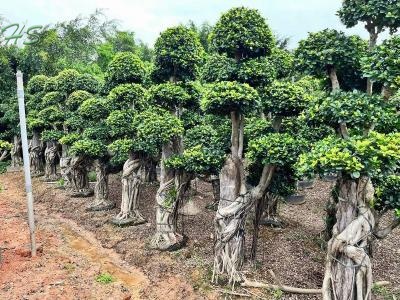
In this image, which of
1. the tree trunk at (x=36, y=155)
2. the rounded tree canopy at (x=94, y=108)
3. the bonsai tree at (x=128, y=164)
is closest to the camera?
A: the bonsai tree at (x=128, y=164)

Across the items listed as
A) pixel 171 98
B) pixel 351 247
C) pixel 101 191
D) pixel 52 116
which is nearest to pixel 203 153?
pixel 171 98

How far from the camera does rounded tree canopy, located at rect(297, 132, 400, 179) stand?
4.79m

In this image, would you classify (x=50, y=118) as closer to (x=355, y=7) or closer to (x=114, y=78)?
(x=114, y=78)

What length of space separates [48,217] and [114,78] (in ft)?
15.1

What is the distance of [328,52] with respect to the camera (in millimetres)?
6125

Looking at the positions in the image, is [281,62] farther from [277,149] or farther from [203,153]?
[277,149]

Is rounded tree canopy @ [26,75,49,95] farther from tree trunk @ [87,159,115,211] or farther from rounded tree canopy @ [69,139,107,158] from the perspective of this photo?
tree trunk @ [87,159,115,211]

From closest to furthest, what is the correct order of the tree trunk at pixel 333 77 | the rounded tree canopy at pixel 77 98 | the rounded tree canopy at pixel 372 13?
the rounded tree canopy at pixel 372 13
the tree trunk at pixel 333 77
the rounded tree canopy at pixel 77 98

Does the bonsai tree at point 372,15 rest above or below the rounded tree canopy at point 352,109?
above

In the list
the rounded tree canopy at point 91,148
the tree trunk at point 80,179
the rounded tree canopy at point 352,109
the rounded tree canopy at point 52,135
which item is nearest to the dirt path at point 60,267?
the rounded tree canopy at point 91,148

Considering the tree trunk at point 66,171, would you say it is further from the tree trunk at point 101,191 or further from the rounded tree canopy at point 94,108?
the rounded tree canopy at point 94,108

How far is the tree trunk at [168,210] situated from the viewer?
852cm

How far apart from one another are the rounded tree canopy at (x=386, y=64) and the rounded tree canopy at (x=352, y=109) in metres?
0.33

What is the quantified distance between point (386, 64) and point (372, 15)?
94cm
